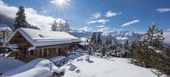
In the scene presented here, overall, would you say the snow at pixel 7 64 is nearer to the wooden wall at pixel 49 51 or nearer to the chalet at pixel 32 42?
the chalet at pixel 32 42

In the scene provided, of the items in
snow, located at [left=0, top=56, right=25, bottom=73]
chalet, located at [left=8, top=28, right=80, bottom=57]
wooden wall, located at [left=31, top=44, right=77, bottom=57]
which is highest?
chalet, located at [left=8, top=28, right=80, bottom=57]

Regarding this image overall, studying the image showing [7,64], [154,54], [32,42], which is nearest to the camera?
[154,54]

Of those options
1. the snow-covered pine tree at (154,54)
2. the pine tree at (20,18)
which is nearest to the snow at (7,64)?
the snow-covered pine tree at (154,54)

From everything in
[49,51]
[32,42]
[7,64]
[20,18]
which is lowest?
[7,64]

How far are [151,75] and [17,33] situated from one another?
59.4ft

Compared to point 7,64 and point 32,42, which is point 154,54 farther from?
point 7,64

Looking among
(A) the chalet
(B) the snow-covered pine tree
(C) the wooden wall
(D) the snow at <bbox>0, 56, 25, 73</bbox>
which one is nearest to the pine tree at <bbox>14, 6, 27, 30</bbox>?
(C) the wooden wall

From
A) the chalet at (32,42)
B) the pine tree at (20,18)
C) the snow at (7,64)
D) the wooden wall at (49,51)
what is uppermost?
the pine tree at (20,18)

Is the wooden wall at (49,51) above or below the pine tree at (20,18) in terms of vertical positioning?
below

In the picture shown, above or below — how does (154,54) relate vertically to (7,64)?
above

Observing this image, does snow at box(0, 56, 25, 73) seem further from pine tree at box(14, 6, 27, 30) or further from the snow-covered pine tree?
pine tree at box(14, 6, 27, 30)

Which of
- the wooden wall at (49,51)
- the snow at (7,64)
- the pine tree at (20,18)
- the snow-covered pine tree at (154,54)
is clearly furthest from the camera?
the pine tree at (20,18)

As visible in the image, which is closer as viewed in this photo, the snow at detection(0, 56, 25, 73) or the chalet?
the snow at detection(0, 56, 25, 73)

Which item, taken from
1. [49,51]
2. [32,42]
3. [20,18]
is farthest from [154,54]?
[20,18]
